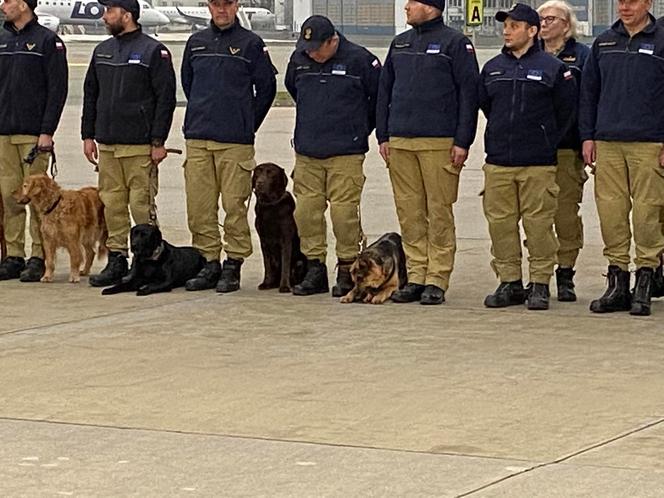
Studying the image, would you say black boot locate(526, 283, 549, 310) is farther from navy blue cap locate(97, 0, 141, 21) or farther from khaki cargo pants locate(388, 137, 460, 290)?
navy blue cap locate(97, 0, 141, 21)

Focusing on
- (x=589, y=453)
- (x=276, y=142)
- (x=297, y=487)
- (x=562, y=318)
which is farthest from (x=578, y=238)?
(x=276, y=142)

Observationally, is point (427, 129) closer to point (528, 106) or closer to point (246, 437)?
point (528, 106)

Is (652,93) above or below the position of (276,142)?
above

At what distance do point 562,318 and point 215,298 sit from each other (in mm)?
2369

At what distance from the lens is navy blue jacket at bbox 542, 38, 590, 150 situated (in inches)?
416

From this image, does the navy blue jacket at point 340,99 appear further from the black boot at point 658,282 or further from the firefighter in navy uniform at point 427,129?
the black boot at point 658,282

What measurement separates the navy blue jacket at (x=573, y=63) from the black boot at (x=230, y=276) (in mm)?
2363

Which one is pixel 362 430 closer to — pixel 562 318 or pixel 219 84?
pixel 562 318

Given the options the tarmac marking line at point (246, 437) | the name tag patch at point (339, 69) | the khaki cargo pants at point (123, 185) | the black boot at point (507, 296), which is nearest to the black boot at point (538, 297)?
the black boot at point (507, 296)

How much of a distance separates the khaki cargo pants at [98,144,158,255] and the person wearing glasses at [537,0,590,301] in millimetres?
2799

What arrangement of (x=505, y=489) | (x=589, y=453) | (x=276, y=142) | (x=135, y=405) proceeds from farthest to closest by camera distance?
(x=276, y=142)
(x=135, y=405)
(x=589, y=453)
(x=505, y=489)

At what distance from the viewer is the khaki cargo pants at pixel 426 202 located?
414 inches

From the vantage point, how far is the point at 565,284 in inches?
428

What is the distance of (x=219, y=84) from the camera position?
1112cm
